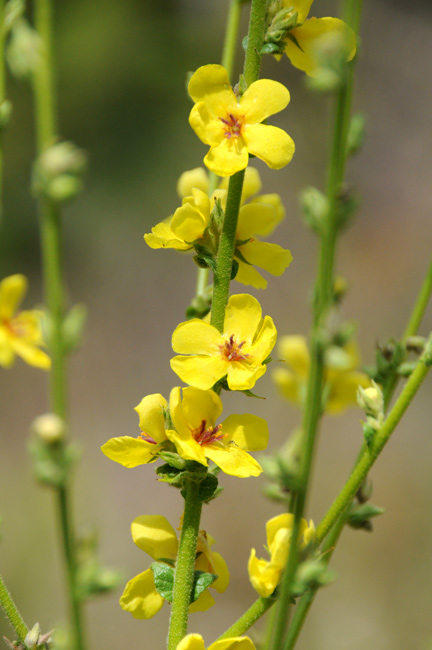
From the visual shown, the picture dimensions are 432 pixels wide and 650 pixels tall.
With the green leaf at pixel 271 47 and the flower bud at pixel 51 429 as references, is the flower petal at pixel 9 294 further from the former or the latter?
the flower bud at pixel 51 429

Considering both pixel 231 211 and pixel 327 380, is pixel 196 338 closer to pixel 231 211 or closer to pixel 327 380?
pixel 231 211

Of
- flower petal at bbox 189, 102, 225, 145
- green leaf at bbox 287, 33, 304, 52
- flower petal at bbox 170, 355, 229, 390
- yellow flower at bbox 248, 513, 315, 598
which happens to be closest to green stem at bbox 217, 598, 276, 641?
yellow flower at bbox 248, 513, 315, 598

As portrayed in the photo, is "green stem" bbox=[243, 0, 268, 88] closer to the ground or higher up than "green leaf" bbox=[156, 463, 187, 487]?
higher up

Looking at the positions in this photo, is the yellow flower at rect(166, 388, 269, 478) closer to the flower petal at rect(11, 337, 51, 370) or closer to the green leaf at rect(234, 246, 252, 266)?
the green leaf at rect(234, 246, 252, 266)

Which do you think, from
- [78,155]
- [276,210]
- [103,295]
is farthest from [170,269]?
[78,155]

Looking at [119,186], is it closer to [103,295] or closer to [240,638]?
[103,295]
